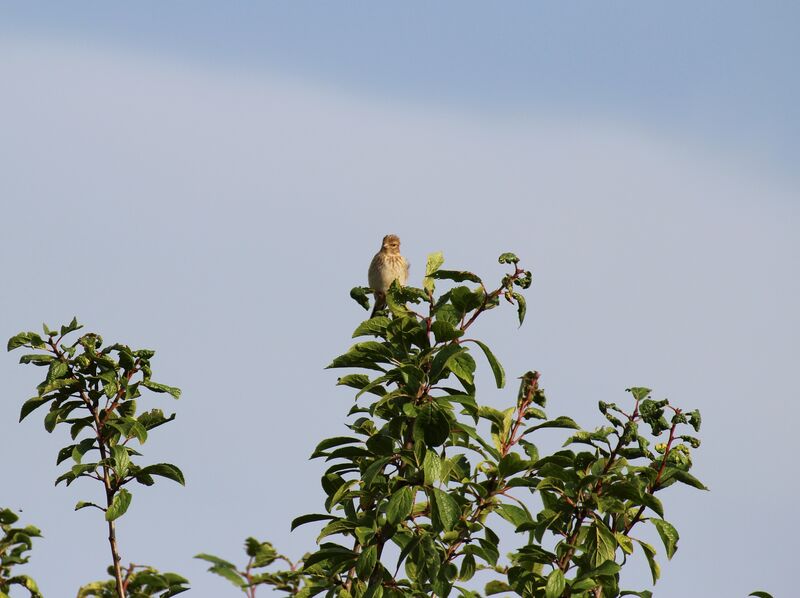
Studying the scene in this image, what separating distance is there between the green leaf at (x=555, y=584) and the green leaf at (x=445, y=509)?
63 centimetres

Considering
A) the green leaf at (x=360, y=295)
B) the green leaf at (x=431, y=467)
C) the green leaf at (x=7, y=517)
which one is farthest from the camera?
the green leaf at (x=360, y=295)

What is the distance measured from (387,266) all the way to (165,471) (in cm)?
830

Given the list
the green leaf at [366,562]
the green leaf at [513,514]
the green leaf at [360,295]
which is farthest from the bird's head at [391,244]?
the green leaf at [366,562]

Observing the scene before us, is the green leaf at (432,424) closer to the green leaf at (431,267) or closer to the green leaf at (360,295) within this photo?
the green leaf at (431,267)

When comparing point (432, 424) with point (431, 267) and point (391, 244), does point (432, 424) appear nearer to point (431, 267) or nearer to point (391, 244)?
point (431, 267)

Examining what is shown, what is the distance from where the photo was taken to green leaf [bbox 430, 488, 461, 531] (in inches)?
276

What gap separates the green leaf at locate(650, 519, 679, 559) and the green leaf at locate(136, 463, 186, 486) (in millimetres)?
2958

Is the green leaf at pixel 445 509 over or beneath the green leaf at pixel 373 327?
beneath

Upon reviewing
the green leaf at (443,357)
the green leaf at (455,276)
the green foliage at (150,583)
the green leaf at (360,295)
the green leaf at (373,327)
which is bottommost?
the green foliage at (150,583)

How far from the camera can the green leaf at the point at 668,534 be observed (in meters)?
7.54

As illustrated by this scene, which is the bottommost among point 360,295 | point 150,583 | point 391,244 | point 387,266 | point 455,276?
point 150,583

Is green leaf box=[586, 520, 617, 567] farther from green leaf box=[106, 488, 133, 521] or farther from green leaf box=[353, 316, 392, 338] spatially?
green leaf box=[106, 488, 133, 521]

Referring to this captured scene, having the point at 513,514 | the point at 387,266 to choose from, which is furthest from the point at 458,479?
the point at 387,266

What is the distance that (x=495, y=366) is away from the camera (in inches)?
285
